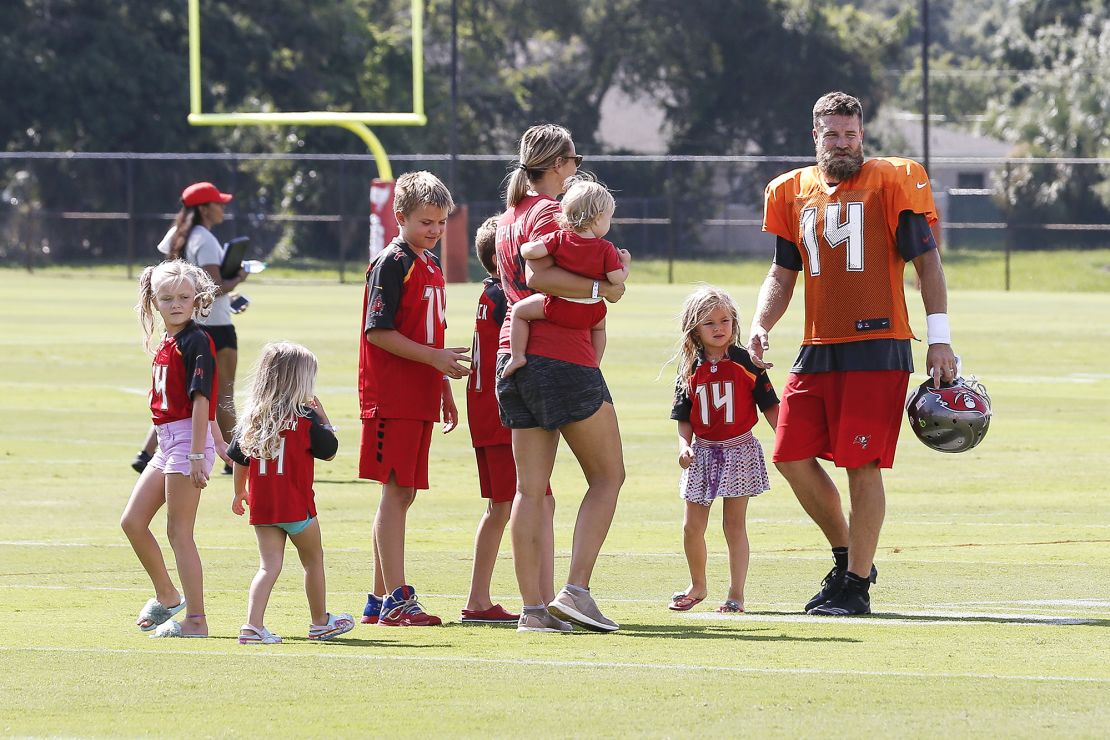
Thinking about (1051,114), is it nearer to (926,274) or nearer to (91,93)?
(91,93)

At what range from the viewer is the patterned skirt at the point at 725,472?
8586 mm

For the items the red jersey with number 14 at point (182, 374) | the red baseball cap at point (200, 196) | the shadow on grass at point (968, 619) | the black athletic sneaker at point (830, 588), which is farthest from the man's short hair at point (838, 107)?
the red baseball cap at point (200, 196)

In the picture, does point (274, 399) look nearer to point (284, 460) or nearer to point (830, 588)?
point (284, 460)

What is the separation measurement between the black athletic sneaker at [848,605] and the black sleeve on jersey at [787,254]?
143 centimetres

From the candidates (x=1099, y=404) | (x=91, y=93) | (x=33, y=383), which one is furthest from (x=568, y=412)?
(x=91, y=93)

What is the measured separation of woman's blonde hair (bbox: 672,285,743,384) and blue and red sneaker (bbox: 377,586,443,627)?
1.61 m

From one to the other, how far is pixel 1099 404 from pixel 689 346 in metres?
10.5

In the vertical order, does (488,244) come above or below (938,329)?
above

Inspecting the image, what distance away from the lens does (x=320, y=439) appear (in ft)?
24.7

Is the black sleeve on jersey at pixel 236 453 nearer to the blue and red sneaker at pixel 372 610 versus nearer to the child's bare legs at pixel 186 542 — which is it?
the child's bare legs at pixel 186 542

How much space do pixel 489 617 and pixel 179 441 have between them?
4.78ft

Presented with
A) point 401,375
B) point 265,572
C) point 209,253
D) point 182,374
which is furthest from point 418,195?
point 209,253

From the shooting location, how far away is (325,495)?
12.7 m

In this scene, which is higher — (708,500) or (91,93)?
(91,93)
